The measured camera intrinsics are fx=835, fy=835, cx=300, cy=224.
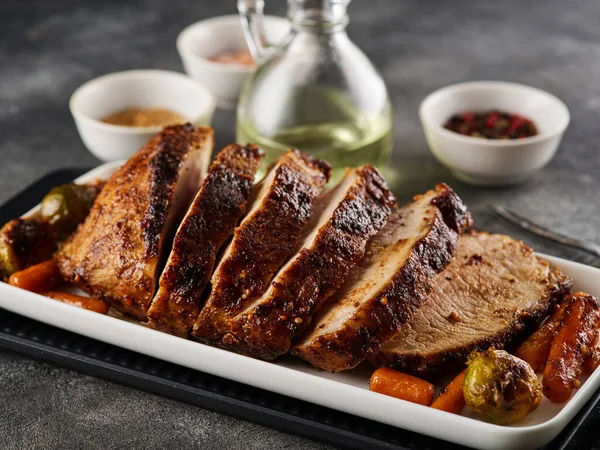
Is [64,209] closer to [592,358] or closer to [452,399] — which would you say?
[452,399]

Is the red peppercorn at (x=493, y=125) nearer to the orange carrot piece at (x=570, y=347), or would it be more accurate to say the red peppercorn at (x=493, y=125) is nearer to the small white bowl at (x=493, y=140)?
the small white bowl at (x=493, y=140)

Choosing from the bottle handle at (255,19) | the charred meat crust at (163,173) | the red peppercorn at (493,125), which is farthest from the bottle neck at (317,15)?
the red peppercorn at (493,125)

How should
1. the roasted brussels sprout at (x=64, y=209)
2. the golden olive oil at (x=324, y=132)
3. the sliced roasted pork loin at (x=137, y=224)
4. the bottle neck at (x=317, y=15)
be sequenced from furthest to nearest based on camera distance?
1. the golden olive oil at (x=324, y=132)
2. the bottle neck at (x=317, y=15)
3. the roasted brussels sprout at (x=64, y=209)
4. the sliced roasted pork loin at (x=137, y=224)

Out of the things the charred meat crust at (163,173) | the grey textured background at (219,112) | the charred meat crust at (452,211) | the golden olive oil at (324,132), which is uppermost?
the charred meat crust at (163,173)

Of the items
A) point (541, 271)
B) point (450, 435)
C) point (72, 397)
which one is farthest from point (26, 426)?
point (541, 271)

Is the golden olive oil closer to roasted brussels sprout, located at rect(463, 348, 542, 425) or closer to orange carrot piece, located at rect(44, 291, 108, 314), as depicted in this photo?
orange carrot piece, located at rect(44, 291, 108, 314)

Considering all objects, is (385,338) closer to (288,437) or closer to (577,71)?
(288,437)

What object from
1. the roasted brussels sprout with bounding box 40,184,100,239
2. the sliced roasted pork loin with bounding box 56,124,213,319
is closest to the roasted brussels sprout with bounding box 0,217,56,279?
the roasted brussels sprout with bounding box 40,184,100,239
